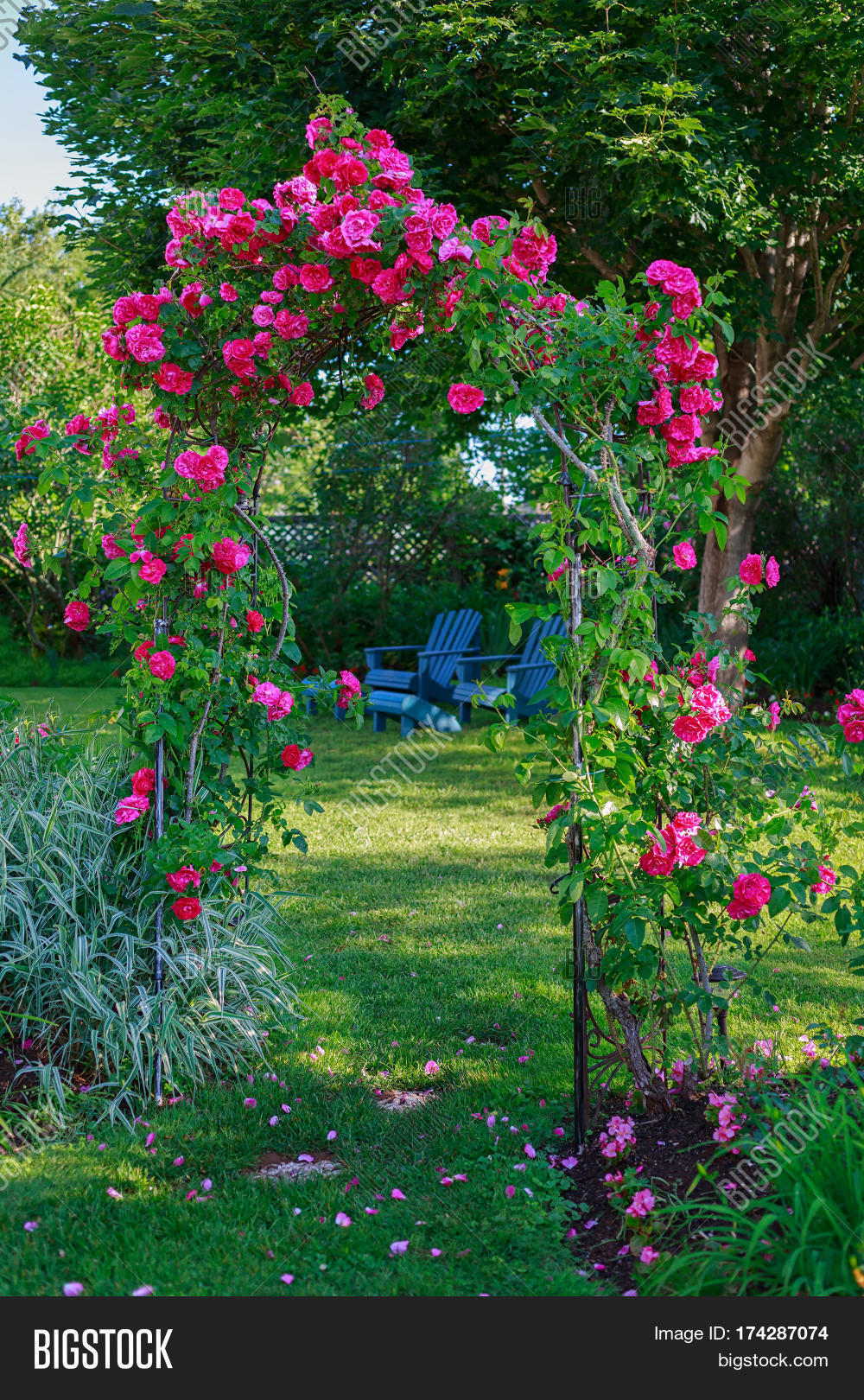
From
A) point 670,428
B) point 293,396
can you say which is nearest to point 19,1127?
point 293,396

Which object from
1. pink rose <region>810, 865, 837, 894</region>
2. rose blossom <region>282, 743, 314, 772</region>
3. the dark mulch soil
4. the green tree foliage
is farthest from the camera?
the green tree foliage

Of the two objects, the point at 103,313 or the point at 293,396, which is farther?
the point at 103,313

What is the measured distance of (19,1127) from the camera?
2.75 metres

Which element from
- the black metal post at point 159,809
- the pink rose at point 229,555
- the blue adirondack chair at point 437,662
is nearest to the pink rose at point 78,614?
the black metal post at point 159,809

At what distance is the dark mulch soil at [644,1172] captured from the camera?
7.22ft

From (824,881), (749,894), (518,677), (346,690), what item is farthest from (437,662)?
(749,894)

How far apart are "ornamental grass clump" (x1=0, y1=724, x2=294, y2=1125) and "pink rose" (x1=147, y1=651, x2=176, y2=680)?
64 centimetres

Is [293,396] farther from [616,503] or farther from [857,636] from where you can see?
[857,636]

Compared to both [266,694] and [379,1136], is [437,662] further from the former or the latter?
[379,1136]

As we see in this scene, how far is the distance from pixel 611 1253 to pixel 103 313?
39.0 feet

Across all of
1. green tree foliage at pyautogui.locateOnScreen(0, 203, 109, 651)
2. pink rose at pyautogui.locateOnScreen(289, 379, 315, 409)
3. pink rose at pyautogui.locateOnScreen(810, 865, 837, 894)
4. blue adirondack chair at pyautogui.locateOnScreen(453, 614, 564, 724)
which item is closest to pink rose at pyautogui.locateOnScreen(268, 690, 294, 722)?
pink rose at pyautogui.locateOnScreen(289, 379, 315, 409)

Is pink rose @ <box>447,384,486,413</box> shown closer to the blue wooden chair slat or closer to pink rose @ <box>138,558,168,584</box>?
pink rose @ <box>138,558,168,584</box>

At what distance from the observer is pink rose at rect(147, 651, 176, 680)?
2.91 metres

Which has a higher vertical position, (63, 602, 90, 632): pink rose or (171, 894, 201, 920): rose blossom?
(63, 602, 90, 632): pink rose
